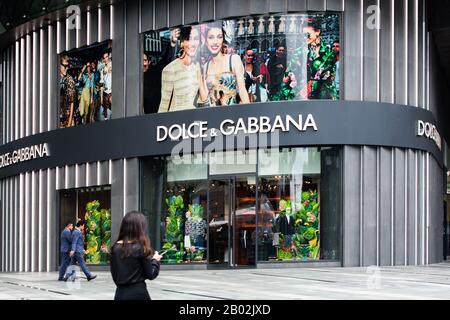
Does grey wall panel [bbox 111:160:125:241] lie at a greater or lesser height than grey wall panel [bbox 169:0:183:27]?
lesser

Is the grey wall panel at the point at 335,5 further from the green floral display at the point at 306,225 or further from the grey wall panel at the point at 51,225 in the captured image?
Result: the grey wall panel at the point at 51,225

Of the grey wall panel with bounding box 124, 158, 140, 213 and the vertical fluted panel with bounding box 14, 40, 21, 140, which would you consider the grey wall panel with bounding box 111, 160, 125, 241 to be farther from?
the vertical fluted panel with bounding box 14, 40, 21, 140

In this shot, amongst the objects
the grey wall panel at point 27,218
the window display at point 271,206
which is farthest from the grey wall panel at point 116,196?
the grey wall panel at point 27,218

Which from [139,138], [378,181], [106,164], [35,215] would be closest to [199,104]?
[139,138]

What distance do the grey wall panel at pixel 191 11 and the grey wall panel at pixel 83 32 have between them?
14.1 ft

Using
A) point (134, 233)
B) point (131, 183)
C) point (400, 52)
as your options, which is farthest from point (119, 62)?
point (134, 233)

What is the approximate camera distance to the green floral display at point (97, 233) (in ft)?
84.5

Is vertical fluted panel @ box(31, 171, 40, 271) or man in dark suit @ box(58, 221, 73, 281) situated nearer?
man in dark suit @ box(58, 221, 73, 281)

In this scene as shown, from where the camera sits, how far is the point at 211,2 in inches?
933

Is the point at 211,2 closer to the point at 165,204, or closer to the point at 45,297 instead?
the point at 165,204

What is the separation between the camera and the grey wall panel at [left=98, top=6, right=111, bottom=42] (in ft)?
85.6

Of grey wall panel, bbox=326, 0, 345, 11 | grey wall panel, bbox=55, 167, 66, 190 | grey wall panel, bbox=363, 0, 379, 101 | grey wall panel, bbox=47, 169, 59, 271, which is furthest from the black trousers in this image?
grey wall panel, bbox=47, 169, 59, 271

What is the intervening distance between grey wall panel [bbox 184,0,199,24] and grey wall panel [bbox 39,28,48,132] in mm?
6747

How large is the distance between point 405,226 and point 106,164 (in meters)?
9.29
